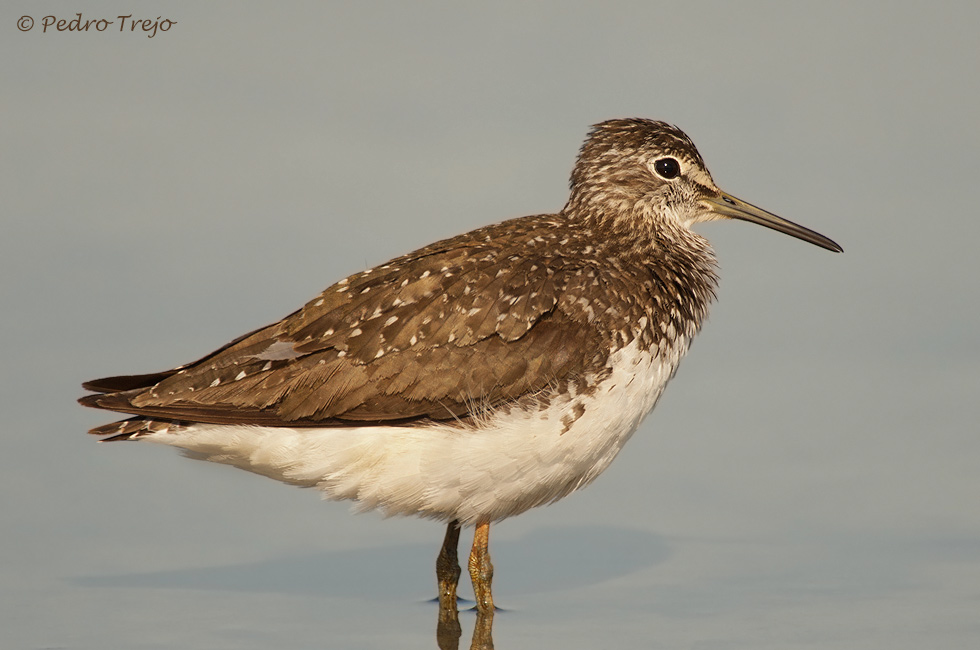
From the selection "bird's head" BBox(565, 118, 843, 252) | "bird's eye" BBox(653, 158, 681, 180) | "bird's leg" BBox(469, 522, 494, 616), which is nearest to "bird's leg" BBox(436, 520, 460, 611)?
"bird's leg" BBox(469, 522, 494, 616)

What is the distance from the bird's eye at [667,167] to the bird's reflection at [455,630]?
12.6 ft

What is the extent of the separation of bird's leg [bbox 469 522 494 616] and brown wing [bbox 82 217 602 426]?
4.28 feet

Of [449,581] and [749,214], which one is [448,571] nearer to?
[449,581]

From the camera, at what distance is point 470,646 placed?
10.4m

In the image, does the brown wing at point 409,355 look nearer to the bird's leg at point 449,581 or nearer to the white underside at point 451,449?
the white underside at point 451,449

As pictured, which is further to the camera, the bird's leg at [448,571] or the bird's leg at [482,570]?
the bird's leg at [448,571]

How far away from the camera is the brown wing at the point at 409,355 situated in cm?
1009

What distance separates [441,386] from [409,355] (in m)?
0.33

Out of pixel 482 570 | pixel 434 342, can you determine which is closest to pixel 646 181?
pixel 434 342

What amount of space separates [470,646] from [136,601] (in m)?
2.62

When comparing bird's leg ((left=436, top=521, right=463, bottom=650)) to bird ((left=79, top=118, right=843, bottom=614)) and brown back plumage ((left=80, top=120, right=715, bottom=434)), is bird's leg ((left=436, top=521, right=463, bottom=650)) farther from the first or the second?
brown back plumage ((left=80, top=120, right=715, bottom=434))

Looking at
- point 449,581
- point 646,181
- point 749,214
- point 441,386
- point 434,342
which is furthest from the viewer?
point 749,214

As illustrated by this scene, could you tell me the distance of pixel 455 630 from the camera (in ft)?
35.1

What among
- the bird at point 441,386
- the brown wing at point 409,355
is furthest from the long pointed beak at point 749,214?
the brown wing at point 409,355
